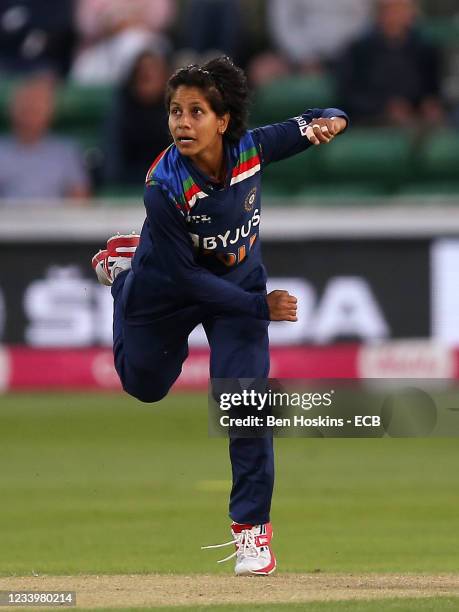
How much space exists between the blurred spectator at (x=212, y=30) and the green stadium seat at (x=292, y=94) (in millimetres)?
445

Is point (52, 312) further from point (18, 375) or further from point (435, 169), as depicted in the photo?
point (435, 169)

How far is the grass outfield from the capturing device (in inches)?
261

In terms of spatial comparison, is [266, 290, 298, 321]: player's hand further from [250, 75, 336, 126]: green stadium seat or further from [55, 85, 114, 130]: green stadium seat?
[55, 85, 114, 130]: green stadium seat

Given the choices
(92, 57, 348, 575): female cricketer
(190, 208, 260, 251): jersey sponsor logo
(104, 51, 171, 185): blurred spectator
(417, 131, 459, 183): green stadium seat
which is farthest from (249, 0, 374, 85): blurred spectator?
(190, 208, 260, 251): jersey sponsor logo

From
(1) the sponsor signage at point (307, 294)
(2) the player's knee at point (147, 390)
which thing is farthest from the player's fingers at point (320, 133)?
(1) the sponsor signage at point (307, 294)

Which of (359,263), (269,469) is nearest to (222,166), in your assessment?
(269,469)

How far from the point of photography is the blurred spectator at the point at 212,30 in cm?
1481

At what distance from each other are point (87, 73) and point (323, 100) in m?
2.37

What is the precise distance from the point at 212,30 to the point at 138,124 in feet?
3.94

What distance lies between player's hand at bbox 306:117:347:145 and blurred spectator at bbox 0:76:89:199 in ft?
29.4

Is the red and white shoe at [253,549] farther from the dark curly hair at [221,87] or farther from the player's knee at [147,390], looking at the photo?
the dark curly hair at [221,87]

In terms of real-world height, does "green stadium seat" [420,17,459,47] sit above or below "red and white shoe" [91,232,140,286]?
above

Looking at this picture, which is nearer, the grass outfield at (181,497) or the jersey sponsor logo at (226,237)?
the jersey sponsor logo at (226,237)
